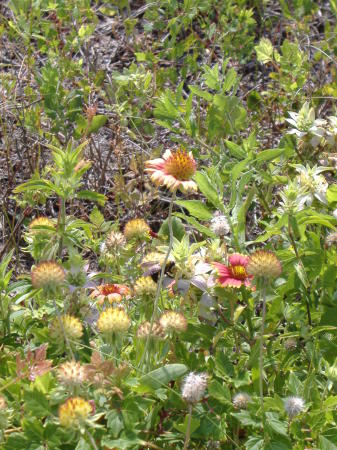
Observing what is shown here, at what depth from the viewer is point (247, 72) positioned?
393cm

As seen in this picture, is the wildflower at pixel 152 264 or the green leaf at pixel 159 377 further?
the wildflower at pixel 152 264

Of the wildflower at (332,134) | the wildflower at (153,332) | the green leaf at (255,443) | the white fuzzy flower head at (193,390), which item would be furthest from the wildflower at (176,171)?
the wildflower at (332,134)

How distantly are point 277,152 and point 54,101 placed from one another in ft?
→ 4.00

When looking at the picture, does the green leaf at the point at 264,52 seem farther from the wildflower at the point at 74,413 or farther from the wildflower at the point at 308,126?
the wildflower at the point at 74,413

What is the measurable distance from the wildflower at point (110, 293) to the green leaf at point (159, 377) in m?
0.37

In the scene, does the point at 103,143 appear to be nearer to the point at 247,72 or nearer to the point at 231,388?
the point at 247,72

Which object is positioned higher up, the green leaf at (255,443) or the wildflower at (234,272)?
the wildflower at (234,272)

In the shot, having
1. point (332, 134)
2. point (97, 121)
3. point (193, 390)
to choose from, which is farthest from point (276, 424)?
point (97, 121)

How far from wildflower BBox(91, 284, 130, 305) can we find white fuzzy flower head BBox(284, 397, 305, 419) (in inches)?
19.1

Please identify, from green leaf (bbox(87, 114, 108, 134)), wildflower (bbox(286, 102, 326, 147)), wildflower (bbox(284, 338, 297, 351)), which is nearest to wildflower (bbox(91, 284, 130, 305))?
wildflower (bbox(284, 338, 297, 351))

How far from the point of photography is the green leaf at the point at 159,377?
4.78 ft

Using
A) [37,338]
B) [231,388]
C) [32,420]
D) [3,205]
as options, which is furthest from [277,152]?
[3,205]

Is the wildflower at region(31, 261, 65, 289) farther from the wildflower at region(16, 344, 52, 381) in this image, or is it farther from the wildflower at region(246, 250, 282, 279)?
the wildflower at region(246, 250, 282, 279)

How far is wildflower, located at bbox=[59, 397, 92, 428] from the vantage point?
1249 mm
